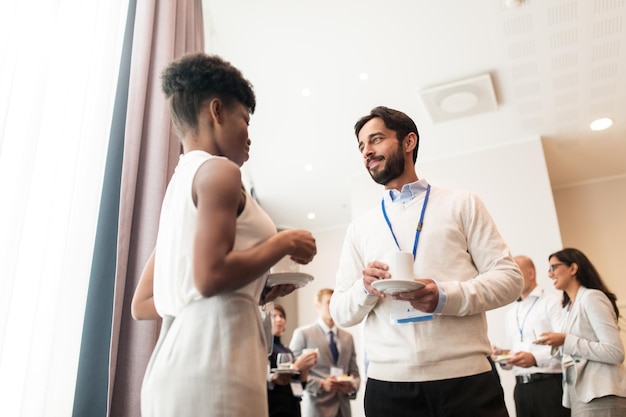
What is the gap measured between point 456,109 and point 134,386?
3768 millimetres

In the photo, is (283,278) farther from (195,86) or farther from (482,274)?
(482,274)

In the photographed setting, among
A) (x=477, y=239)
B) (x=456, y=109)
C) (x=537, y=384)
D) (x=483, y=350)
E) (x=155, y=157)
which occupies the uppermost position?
(x=456, y=109)

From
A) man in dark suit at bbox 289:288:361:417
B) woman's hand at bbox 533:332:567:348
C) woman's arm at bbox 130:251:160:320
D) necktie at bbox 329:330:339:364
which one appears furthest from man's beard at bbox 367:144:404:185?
necktie at bbox 329:330:339:364

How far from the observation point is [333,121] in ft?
15.9

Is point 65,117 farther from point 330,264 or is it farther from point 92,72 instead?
point 330,264

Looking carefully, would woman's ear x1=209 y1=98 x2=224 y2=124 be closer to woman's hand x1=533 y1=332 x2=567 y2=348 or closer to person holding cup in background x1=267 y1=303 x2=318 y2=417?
person holding cup in background x1=267 y1=303 x2=318 y2=417

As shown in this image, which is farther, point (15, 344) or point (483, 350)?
A: point (15, 344)

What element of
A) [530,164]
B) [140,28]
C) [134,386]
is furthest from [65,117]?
[530,164]

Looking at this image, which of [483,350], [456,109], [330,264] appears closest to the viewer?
[483,350]

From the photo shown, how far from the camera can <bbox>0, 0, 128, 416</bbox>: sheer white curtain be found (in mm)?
1537

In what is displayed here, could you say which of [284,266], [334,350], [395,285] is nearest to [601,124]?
[334,350]

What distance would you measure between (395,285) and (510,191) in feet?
13.5

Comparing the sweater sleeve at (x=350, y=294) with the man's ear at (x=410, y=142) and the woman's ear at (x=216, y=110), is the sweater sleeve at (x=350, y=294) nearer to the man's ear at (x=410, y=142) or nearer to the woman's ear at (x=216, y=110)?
the man's ear at (x=410, y=142)

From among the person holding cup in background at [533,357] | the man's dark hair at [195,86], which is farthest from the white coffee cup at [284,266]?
the person holding cup in background at [533,357]
